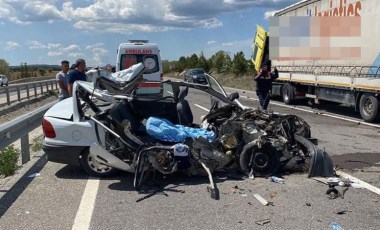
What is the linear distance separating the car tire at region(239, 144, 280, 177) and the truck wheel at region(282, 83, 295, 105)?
13.0 meters

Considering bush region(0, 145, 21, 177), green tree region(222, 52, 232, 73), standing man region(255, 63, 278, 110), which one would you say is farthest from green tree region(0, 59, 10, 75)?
bush region(0, 145, 21, 177)

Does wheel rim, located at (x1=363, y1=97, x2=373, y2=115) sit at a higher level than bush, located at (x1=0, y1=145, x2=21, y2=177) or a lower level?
higher

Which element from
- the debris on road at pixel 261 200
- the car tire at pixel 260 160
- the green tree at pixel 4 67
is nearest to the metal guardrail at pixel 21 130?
the car tire at pixel 260 160

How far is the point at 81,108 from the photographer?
6.73 meters

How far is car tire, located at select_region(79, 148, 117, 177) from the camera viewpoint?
6672 millimetres

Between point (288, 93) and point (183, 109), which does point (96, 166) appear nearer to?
point (183, 109)

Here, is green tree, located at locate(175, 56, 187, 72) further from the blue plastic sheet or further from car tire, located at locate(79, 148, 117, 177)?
car tire, located at locate(79, 148, 117, 177)

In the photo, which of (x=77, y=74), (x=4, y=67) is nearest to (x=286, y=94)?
(x=77, y=74)

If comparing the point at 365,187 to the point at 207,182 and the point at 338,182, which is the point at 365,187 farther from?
the point at 207,182

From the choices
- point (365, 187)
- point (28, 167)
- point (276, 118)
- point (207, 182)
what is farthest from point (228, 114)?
point (28, 167)

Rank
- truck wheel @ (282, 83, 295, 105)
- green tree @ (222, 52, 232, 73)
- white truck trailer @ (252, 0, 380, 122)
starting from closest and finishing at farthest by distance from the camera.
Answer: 1. white truck trailer @ (252, 0, 380, 122)
2. truck wheel @ (282, 83, 295, 105)
3. green tree @ (222, 52, 232, 73)

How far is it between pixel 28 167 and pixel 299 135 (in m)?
4.22

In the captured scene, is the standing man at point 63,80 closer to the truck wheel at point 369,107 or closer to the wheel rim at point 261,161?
the wheel rim at point 261,161

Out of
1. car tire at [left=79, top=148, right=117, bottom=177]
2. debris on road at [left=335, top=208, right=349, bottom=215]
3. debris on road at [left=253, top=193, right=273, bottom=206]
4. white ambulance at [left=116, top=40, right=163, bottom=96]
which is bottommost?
debris on road at [left=335, top=208, right=349, bottom=215]
